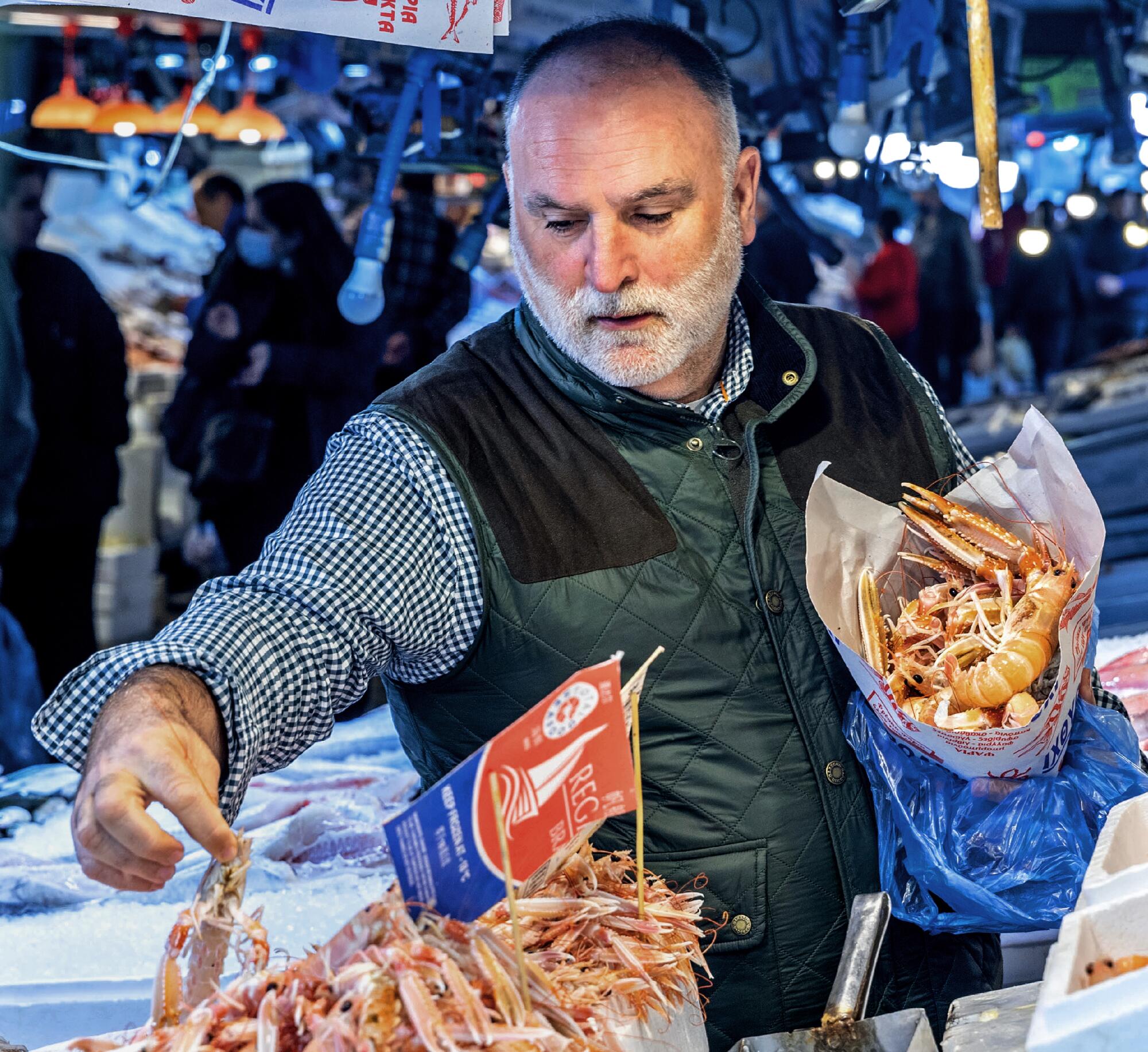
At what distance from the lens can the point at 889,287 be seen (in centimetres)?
786

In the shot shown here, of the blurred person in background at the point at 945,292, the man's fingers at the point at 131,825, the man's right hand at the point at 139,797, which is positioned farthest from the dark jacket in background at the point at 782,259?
the blurred person in background at the point at 945,292

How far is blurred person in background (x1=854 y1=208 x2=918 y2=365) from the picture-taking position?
7.83 m

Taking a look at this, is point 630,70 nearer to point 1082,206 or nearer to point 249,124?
point 249,124

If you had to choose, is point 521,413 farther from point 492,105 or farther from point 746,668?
point 492,105

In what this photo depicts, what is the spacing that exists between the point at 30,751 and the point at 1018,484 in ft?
11.2

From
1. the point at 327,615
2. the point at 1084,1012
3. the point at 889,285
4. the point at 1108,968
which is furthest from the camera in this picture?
the point at 889,285

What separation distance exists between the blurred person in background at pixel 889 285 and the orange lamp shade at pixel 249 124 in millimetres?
3512

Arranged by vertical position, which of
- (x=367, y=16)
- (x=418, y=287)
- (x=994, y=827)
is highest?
(x=367, y=16)

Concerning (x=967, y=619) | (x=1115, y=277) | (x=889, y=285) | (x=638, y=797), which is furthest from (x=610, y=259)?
(x=1115, y=277)

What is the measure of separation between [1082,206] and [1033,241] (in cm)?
41

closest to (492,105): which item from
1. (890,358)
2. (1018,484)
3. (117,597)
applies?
(890,358)

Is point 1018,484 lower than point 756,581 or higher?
higher

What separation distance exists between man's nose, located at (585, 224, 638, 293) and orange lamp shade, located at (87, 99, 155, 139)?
178 inches

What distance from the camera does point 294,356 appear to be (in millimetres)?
4867
